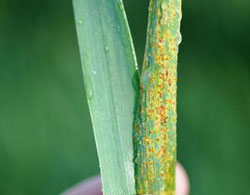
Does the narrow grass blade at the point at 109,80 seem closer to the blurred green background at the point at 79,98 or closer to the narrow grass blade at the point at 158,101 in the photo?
the narrow grass blade at the point at 158,101

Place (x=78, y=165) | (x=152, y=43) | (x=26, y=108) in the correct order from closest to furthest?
(x=152, y=43)
(x=78, y=165)
(x=26, y=108)

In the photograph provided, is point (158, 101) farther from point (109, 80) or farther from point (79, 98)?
point (79, 98)

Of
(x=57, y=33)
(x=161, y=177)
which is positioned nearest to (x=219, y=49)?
(x=57, y=33)

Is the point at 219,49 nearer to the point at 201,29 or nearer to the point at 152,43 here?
the point at 201,29

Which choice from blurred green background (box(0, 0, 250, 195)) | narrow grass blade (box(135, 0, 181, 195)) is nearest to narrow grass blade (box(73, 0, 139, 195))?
narrow grass blade (box(135, 0, 181, 195))

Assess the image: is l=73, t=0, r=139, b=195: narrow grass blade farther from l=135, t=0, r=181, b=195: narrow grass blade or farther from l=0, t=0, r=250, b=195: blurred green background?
l=0, t=0, r=250, b=195: blurred green background
